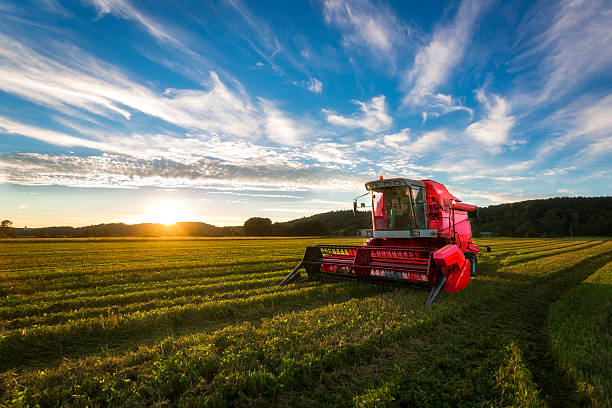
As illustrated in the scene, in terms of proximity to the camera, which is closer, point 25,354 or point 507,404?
point 507,404

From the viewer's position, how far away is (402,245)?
10414mm

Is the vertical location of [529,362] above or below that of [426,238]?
below

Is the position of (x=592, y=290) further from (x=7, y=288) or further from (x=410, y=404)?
(x=7, y=288)

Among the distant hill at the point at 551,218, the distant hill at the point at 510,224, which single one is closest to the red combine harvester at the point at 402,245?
the distant hill at the point at 510,224

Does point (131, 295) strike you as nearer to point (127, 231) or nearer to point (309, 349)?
point (309, 349)

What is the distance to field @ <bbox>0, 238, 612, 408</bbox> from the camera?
3541 mm

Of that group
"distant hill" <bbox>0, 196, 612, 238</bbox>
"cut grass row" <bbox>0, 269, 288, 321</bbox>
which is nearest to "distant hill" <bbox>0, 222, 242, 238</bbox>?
"distant hill" <bbox>0, 196, 612, 238</bbox>

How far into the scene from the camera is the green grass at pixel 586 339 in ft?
12.0

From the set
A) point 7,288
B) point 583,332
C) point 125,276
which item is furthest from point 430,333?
point 7,288

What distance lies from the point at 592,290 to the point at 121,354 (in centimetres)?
1201

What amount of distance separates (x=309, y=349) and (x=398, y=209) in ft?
23.3

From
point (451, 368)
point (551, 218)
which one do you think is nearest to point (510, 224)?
point (551, 218)

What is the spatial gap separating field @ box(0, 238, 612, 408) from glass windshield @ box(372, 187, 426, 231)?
2.48 meters

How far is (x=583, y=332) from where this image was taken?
529 cm
